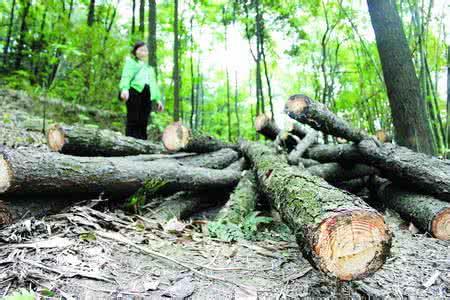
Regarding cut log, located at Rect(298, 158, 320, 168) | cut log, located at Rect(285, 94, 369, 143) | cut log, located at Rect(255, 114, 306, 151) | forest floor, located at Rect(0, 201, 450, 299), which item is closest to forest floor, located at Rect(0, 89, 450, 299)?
forest floor, located at Rect(0, 201, 450, 299)

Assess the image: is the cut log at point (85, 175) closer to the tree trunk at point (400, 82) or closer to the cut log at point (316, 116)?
the cut log at point (316, 116)

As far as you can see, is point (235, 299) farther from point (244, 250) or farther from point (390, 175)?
point (390, 175)

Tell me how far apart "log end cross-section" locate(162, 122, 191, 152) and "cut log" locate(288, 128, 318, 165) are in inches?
59.5

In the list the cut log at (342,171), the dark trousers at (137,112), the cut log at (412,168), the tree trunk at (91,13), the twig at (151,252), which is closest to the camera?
the twig at (151,252)

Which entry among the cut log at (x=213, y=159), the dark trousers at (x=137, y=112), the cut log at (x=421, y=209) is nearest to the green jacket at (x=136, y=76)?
the dark trousers at (x=137, y=112)

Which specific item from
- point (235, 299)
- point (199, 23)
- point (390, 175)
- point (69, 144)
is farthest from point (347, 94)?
point (235, 299)

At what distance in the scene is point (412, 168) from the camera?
3760mm

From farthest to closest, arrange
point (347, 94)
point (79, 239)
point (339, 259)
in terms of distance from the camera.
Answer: point (347, 94) < point (79, 239) < point (339, 259)

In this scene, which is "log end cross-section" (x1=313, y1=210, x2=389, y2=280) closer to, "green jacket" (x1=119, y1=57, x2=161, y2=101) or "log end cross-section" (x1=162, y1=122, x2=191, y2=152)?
"log end cross-section" (x1=162, y1=122, x2=191, y2=152)

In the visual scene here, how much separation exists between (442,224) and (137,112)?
460cm

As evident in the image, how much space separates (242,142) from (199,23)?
370 inches

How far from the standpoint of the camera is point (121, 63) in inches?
360

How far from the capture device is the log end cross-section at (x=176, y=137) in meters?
4.71

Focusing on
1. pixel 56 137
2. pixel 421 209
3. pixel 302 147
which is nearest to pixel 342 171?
pixel 302 147
